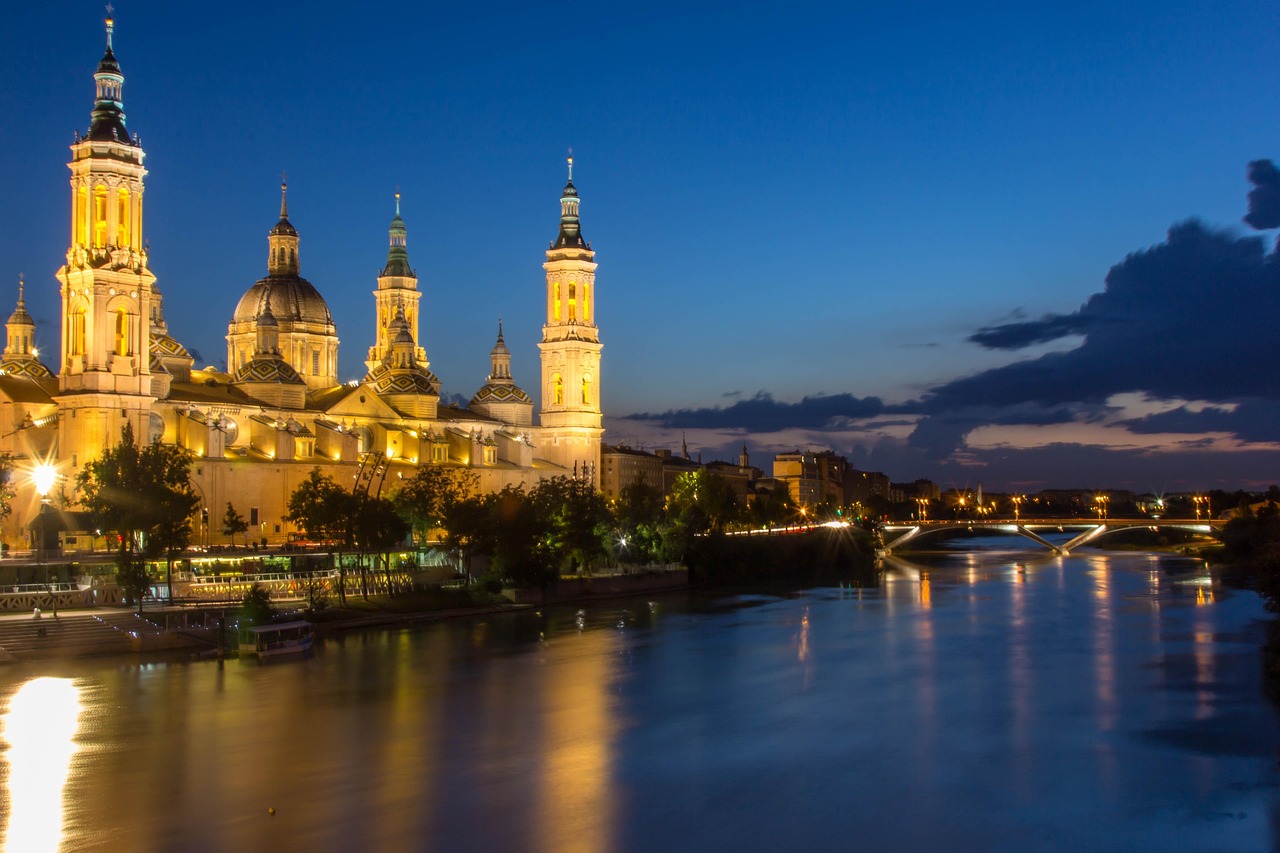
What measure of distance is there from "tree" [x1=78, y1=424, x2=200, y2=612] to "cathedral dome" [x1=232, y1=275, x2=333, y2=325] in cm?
3168

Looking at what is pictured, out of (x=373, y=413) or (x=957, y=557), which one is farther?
(x=957, y=557)

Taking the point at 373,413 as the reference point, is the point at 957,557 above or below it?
below

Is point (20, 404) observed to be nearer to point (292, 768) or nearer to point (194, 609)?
point (194, 609)

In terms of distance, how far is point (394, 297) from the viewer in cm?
8269

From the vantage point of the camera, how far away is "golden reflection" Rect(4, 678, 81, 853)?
61.3 feet

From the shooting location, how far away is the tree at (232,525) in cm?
5509

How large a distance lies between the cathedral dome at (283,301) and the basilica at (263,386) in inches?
3.7

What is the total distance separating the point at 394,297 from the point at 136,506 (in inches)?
1766

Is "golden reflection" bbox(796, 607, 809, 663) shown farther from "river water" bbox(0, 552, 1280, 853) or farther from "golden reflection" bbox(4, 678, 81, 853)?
"golden reflection" bbox(4, 678, 81, 853)

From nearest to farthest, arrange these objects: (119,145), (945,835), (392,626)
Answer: (945,835)
(392,626)
(119,145)

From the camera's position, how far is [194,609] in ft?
123

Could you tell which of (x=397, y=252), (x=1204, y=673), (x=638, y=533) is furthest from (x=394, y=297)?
(x=1204, y=673)

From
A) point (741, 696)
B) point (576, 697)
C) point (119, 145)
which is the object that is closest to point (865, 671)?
point (741, 696)

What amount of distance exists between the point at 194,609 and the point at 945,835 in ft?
79.4
